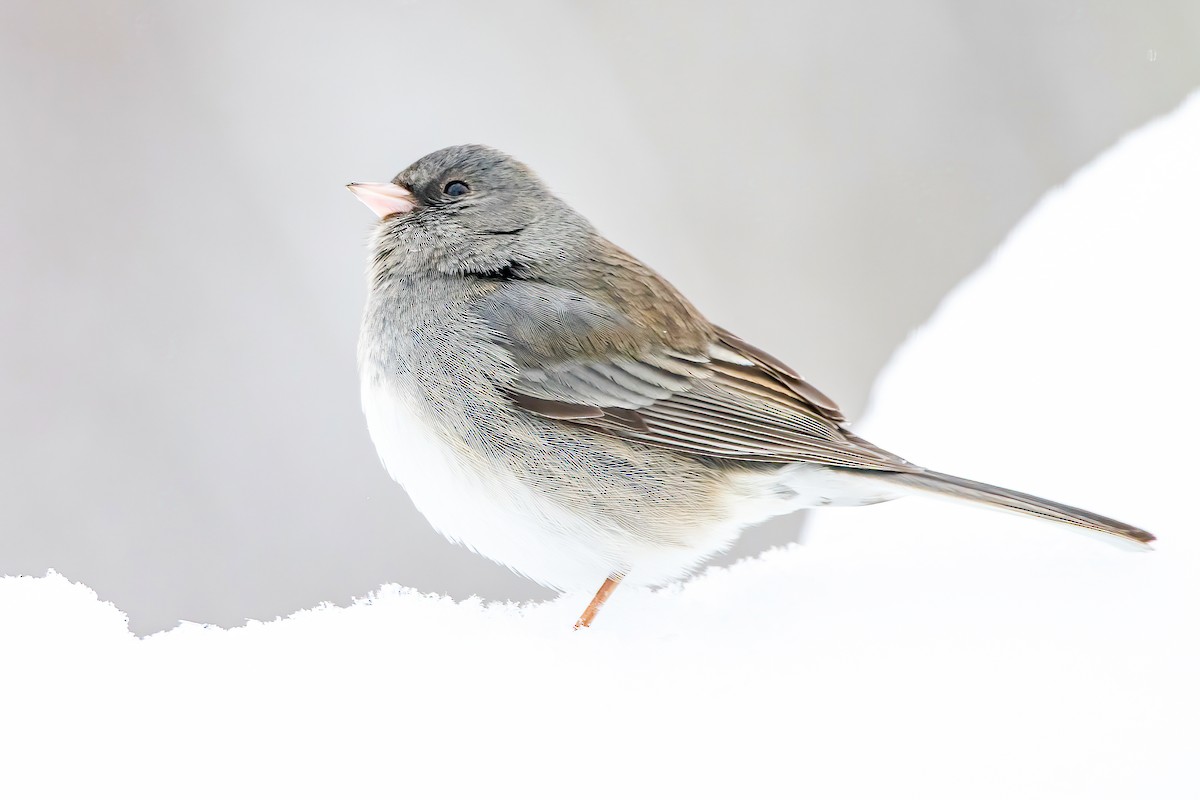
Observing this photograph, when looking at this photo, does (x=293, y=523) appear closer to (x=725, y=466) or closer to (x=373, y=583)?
(x=373, y=583)

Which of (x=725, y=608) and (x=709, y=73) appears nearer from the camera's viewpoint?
(x=725, y=608)

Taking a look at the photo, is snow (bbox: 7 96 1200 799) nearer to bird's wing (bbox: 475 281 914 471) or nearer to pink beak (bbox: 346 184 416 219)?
bird's wing (bbox: 475 281 914 471)

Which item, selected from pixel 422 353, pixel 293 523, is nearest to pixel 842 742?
pixel 422 353

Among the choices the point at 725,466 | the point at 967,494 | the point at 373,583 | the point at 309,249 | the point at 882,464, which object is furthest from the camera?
the point at 309,249

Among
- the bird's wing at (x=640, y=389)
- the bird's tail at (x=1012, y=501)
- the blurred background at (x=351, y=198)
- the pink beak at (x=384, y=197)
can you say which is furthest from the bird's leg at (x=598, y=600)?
the blurred background at (x=351, y=198)

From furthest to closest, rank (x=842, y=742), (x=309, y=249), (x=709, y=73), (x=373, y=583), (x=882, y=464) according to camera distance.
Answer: (x=709, y=73), (x=309, y=249), (x=373, y=583), (x=882, y=464), (x=842, y=742)

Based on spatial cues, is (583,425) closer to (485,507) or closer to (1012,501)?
(485,507)

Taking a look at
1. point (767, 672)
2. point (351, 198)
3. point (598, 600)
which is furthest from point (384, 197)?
point (351, 198)

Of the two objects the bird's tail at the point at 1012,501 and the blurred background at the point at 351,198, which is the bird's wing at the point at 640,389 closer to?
the bird's tail at the point at 1012,501
